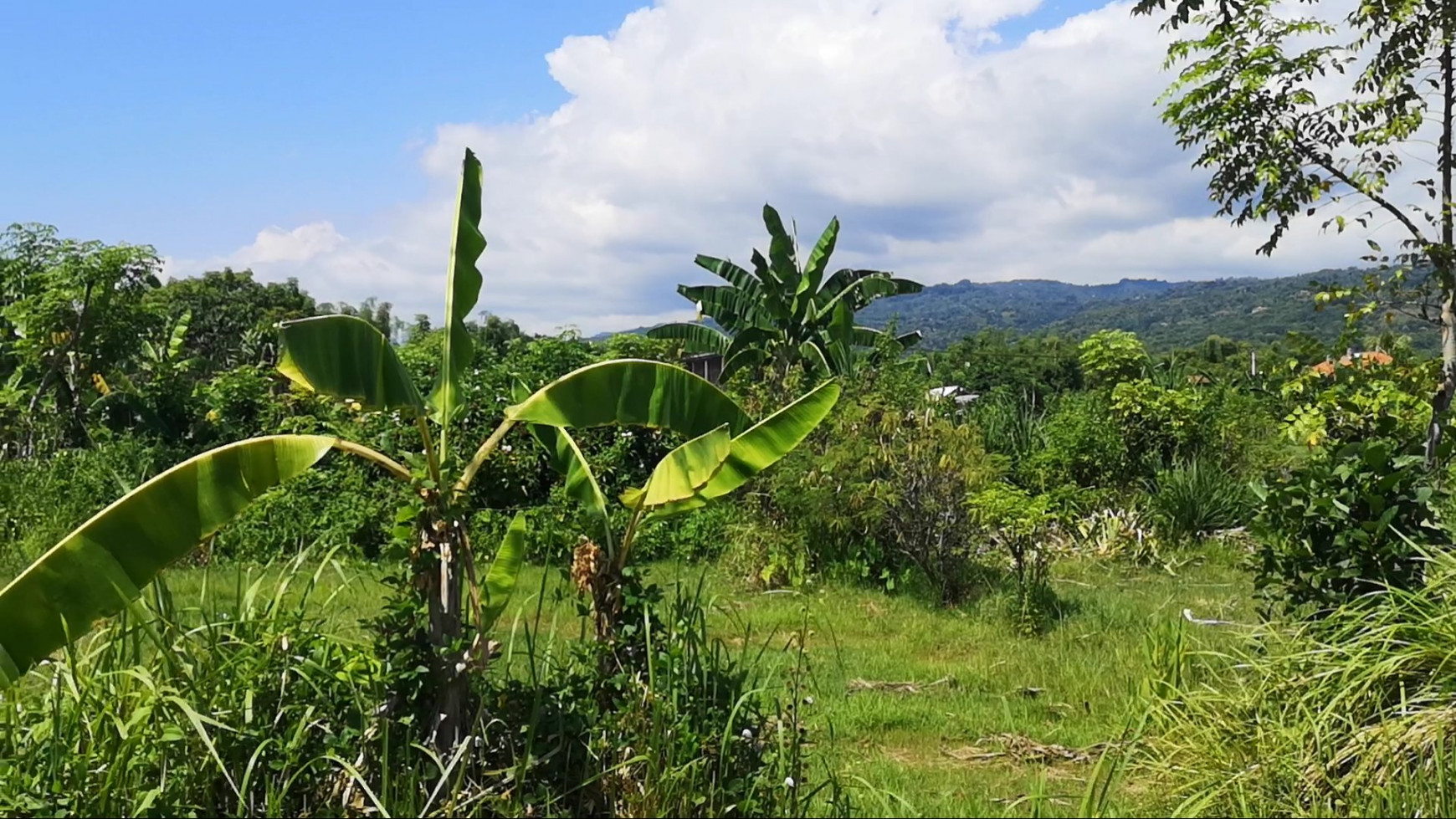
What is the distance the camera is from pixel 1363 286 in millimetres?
7391

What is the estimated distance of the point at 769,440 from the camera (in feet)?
13.9

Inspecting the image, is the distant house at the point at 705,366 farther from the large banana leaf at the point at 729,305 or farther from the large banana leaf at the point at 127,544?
the large banana leaf at the point at 127,544

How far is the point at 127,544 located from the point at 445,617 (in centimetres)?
103

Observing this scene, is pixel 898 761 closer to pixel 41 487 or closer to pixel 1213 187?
pixel 1213 187

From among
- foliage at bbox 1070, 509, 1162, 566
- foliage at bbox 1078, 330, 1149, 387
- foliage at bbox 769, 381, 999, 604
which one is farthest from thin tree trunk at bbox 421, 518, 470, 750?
foliage at bbox 1078, 330, 1149, 387

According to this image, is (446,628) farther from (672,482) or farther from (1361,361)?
(1361,361)

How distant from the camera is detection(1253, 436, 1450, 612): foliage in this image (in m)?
4.77

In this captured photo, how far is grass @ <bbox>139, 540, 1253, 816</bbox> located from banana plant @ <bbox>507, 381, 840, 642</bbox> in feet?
0.67

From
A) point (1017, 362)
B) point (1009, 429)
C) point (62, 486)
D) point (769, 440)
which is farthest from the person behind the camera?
point (1017, 362)

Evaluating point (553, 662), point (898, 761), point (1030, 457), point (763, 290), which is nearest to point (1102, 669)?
point (898, 761)

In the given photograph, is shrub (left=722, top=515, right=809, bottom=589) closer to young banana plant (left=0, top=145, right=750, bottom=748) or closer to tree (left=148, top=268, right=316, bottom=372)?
young banana plant (left=0, top=145, right=750, bottom=748)

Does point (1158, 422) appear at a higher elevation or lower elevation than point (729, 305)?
lower

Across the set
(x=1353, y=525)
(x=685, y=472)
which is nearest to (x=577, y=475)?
(x=685, y=472)

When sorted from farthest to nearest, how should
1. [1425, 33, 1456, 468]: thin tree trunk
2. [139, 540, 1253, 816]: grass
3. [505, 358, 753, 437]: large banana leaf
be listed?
[1425, 33, 1456, 468]: thin tree trunk < [139, 540, 1253, 816]: grass < [505, 358, 753, 437]: large banana leaf
